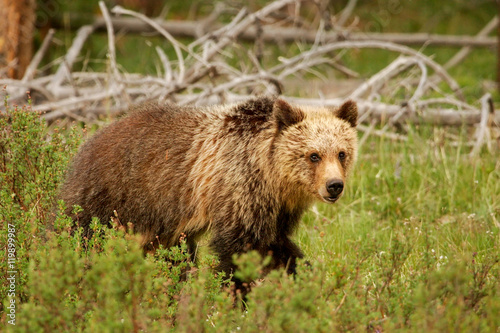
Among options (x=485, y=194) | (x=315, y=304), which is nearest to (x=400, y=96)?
(x=485, y=194)

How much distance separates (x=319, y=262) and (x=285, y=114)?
1272 mm

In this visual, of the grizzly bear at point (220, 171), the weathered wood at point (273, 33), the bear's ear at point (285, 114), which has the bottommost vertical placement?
the grizzly bear at point (220, 171)

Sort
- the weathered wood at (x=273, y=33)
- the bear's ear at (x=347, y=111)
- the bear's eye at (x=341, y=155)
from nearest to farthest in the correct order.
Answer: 1. the bear's eye at (x=341, y=155)
2. the bear's ear at (x=347, y=111)
3. the weathered wood at (x=273, y=33)

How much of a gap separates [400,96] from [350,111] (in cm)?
385

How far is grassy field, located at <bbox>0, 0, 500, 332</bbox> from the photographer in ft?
9.86

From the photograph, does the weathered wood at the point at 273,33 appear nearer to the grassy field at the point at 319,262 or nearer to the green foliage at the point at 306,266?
the grassy field at the point at 319,262

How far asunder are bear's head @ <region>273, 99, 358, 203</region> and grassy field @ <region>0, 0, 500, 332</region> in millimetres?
384

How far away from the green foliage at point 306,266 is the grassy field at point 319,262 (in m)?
0.01

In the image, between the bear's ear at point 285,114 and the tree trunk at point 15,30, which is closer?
the bear's ear at point 285,114

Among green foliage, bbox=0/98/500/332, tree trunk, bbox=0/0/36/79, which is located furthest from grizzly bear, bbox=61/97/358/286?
tree trunk, bbox=0/0/36/79

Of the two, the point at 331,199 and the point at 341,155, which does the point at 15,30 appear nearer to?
the point at 341,155

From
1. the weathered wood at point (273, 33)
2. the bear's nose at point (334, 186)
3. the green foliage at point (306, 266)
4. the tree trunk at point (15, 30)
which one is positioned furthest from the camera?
the weathered wood at point (273, 33)

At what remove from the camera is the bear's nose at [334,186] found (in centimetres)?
411

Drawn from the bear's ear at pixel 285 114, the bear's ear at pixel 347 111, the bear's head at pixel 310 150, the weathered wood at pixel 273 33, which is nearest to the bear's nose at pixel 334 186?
the bear's head at pixel 310 150
